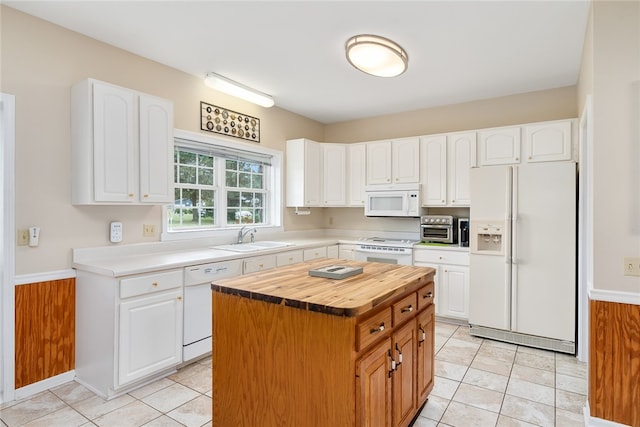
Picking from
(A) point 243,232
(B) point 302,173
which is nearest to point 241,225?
(A) point 243,232

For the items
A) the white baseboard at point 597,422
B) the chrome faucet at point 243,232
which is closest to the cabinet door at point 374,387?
the white baseboard at point 597,422

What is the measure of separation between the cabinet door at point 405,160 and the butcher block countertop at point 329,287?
235 centimetres

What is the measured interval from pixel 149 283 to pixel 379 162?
10.7 ft

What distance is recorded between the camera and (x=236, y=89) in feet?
12.3

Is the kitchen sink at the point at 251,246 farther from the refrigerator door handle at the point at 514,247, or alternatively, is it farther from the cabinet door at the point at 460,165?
the refrigerator door handle at the point at 514,247

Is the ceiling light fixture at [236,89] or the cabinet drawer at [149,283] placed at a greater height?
the ceiling light fixture at [236,89]

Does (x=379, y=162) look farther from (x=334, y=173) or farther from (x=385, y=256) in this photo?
(x=385, y=256)

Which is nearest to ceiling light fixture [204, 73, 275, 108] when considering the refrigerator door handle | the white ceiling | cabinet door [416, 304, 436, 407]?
the white ceiling

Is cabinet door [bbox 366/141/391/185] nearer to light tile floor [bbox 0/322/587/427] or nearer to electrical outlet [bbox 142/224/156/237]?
light tile floor [bbox 0/322/587/427]

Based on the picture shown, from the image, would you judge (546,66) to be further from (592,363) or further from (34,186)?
(34,186)

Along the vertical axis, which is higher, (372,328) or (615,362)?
(372,328)

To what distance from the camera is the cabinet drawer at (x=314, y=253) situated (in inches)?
167

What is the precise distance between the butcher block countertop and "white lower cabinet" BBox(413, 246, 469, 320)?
71.4 inches

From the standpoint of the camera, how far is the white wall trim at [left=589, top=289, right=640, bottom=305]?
6.79 feet
